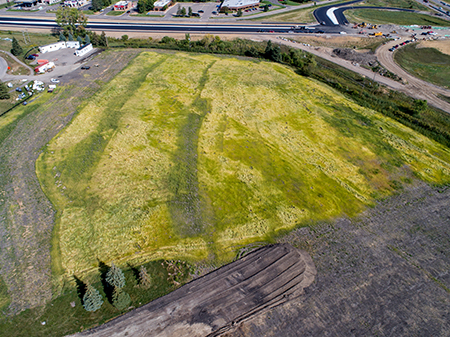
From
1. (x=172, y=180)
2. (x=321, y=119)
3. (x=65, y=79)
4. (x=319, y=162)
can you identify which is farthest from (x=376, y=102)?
(x=65, y=79)

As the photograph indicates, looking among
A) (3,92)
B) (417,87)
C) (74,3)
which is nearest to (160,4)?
(74,3)

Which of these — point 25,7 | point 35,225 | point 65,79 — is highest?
point 25,7

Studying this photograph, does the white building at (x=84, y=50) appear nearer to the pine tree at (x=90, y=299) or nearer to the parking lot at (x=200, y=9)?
the parking lot at (x=200, y=9)

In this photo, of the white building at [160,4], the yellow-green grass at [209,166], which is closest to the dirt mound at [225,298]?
the yellow-green grass at [209,166]

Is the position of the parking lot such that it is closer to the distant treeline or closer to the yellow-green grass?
the distant treeline

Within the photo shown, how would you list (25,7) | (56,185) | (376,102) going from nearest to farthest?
(56,185) → (376,102) → (25,7)

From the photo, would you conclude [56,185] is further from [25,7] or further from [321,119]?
[25,7]
